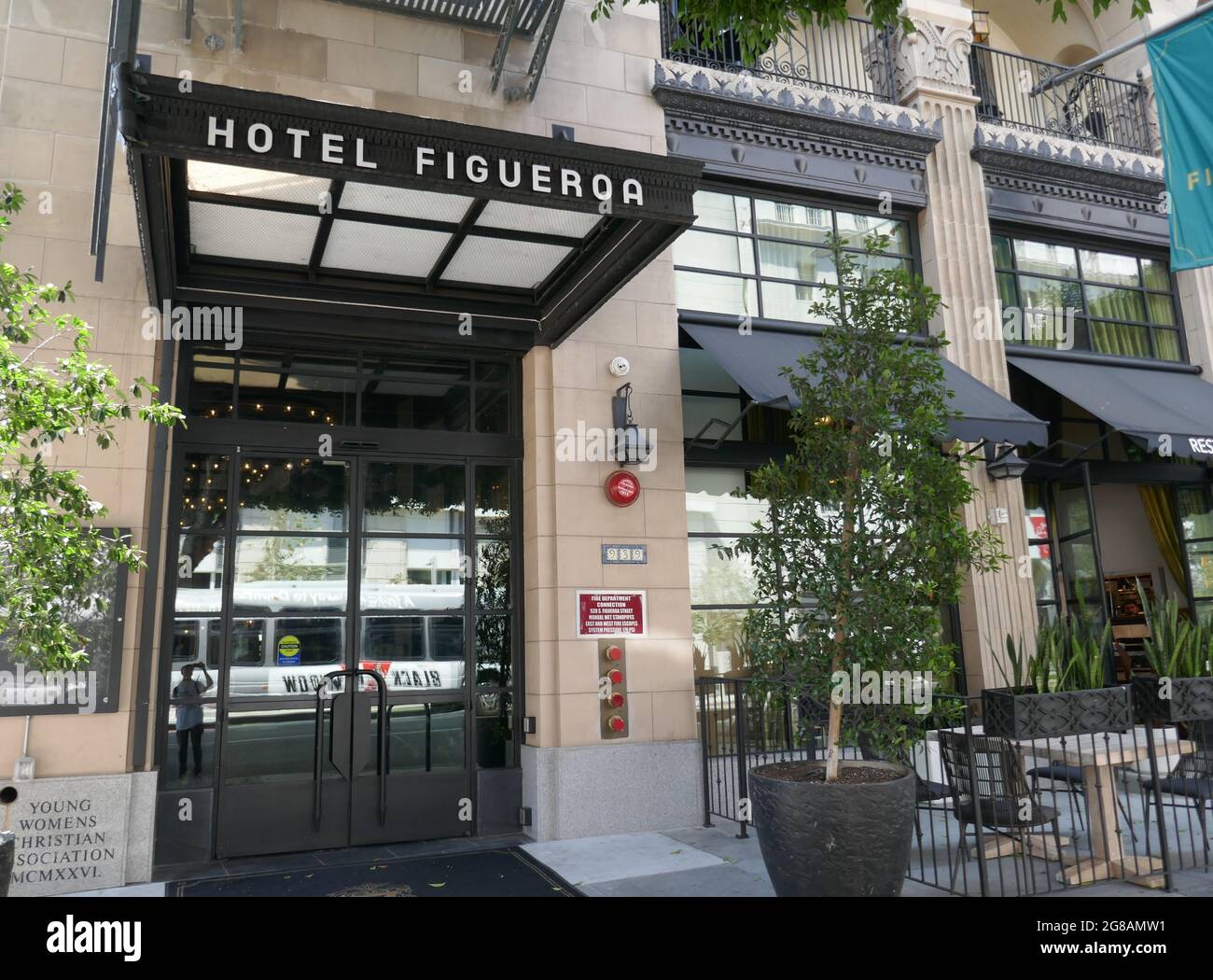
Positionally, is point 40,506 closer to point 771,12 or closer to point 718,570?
point 771,12

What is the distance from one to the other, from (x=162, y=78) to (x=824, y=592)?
508 centimetres

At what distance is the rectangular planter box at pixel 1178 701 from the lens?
6035mm

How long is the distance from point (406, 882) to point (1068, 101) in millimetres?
12919

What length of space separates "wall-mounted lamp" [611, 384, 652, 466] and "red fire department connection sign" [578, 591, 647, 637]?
1275 millimetres

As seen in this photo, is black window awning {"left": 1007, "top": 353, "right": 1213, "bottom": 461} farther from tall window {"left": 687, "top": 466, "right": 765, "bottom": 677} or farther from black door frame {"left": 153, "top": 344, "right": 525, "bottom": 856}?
black door frame {"left": 153, "top": 344, "right": 525, "bottom": 856}

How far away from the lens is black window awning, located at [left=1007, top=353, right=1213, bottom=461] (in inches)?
392

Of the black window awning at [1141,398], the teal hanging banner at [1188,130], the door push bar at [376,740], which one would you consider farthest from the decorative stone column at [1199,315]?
the door push bar at [376,740]

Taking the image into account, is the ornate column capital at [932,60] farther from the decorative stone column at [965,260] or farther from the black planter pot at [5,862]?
the black planter pot at [5,862]

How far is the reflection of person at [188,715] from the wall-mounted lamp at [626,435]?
410 cm

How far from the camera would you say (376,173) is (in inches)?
225

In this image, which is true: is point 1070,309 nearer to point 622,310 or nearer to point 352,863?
point 622,310

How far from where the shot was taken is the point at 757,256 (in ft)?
32.8

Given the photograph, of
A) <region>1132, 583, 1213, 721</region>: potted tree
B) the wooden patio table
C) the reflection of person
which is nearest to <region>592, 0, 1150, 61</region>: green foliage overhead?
<region>1132, 583, 1213, 721</region>: potted tree

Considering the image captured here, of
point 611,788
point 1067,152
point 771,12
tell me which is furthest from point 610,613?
point 1067,152
